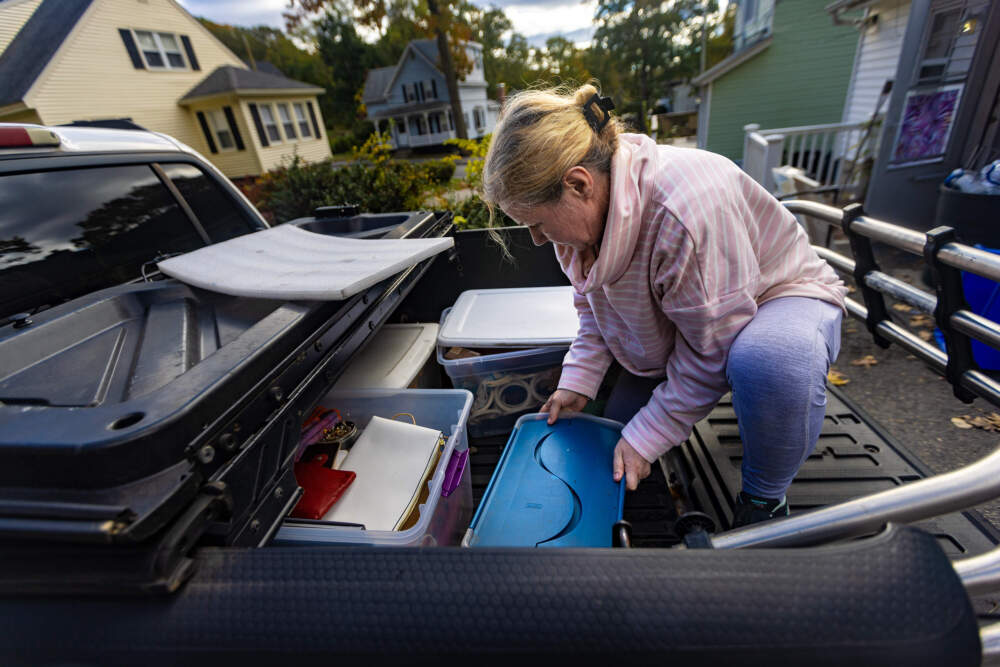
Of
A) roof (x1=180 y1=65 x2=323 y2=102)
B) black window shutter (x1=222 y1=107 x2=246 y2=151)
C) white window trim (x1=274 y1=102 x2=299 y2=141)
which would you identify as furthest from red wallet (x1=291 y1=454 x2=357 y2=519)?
white window trim (x1=274 y1=102 x2=299 y2=141)

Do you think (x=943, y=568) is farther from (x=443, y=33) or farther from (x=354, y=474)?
(x=443, y=33)

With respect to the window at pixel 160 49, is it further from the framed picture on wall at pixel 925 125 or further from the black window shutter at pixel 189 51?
the framed picture on wall at pixel 925 125

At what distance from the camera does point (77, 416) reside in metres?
0.81

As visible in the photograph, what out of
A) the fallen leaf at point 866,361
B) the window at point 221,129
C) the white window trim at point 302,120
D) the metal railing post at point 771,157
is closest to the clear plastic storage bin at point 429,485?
the fallen leaf at point 866,361

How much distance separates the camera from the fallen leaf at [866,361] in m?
3.30

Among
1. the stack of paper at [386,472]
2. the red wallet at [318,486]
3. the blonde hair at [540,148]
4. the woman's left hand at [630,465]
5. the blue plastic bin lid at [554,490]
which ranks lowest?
the blue plastic bin lid at [554,490]

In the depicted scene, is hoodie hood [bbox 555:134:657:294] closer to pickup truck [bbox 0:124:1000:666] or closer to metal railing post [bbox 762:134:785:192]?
pickup truck [bbox 0:124:1000:666]

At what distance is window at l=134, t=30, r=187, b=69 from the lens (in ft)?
54.1

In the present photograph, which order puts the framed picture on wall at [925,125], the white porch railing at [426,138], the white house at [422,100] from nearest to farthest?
1. the framed picture on wall at [925,125]
2. the white house at [422,100]
3. the white porch railing at [426,138]

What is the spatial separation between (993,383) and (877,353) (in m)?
2.57

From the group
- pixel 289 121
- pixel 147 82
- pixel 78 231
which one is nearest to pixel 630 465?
pixel 78 231

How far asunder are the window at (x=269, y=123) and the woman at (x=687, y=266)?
2254cm

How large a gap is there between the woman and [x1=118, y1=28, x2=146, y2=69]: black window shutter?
22.0 m

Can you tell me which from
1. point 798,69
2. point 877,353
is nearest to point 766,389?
point 877,353
